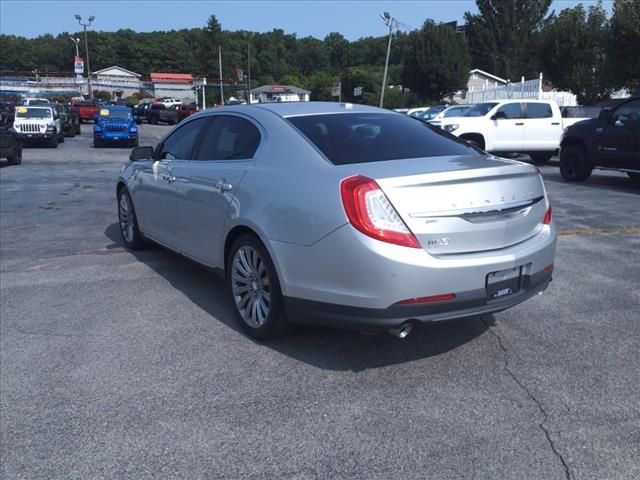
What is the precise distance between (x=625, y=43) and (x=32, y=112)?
2292cm

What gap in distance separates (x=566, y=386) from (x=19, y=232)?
748 centimetres

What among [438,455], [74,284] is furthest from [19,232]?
[438,455]

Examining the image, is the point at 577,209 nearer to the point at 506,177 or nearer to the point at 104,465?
the point at 506,177

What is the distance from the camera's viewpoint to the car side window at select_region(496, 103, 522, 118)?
17.2 meters

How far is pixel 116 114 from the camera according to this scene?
26.7m

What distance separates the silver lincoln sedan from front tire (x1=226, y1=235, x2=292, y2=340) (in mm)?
11

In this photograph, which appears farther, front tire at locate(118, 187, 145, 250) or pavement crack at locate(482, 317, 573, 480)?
front tire at locate(118, 187, 145, 250)

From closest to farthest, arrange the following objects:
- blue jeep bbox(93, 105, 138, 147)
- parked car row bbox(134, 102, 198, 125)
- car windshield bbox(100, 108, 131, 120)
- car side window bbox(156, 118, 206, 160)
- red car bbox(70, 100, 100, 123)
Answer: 1. car side window bbox(156, 118, 206, 160)
2. blue jeep bbox(93, 105, 138, 147)
3. car windshield bbox(100, 108, 131, 120)
4. parked car row bbox(134, 102, 198, 125)
5. red car bbox(70, 100, 100, 123)

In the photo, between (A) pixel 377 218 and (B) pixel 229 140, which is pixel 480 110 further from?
(A) pixel 377 218

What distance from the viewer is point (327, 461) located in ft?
9.83

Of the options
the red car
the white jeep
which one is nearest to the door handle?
the white jeep

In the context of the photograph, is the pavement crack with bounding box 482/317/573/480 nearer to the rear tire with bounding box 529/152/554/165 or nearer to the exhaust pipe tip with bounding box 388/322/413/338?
the exhaust pipe tip with bounding box 388/322/413/338

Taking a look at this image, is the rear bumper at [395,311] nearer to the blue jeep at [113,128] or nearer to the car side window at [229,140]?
the car side window at [229,140]

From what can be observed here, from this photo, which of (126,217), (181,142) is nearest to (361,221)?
(181,142)
